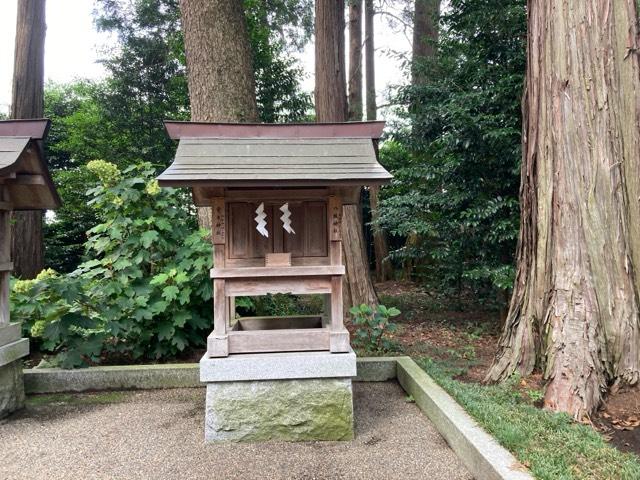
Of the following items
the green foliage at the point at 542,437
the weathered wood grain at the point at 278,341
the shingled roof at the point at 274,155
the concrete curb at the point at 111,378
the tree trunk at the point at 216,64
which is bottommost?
the concrete curb at the point at 111,378

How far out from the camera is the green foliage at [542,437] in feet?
8.08

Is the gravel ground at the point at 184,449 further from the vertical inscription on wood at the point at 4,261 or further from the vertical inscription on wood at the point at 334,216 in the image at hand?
the vertical inscription on wood at the point at 334,216

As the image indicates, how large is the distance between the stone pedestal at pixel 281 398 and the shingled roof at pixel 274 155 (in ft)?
4.76

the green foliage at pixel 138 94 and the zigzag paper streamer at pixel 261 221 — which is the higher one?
the green foliage at pixel 138 94

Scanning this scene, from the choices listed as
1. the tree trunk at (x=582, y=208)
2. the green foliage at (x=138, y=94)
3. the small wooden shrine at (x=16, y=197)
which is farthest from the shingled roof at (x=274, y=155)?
the green foliage at (x=138, y=94)

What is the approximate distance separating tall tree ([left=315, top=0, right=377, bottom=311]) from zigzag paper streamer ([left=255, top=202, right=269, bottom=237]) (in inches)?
151

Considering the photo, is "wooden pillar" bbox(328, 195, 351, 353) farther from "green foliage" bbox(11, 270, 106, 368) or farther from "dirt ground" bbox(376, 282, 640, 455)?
"green foliage" bbox(11, 270, 106, 368)

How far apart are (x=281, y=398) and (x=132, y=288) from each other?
2.66 meters

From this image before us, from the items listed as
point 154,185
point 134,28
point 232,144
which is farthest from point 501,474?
point 134,28

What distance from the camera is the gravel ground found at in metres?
2.98

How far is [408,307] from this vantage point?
8562 millimetres

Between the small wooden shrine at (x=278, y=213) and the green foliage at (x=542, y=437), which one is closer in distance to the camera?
the green foliage at (x=542, y=437)

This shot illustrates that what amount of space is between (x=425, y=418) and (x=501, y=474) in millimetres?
1410

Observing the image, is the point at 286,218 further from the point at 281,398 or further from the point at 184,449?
the point at 184,449
